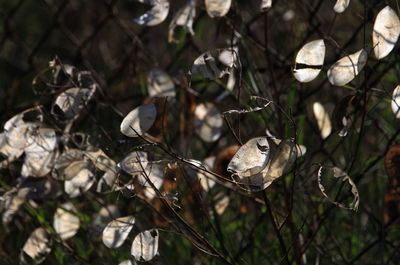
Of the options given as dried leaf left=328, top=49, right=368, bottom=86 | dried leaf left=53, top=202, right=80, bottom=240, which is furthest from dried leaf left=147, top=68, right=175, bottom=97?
dried leaf left=328, top=49, right=368, bottom=86

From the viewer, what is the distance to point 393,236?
974 millimetres

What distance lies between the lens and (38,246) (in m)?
0.78

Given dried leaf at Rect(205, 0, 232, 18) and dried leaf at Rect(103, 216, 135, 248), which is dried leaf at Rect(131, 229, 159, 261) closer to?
dried leaf at Rect(103, 216, 135, 248)

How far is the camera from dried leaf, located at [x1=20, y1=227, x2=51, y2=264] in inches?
30.8

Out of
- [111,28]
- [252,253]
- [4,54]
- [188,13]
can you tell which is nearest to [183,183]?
[252,253]

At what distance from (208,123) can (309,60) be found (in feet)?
1.05

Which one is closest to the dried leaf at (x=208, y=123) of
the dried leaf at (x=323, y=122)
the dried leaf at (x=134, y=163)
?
the dried leaf at (x=323, y=122)

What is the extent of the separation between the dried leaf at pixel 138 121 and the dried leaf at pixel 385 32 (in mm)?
225

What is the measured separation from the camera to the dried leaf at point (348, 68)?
0.60m

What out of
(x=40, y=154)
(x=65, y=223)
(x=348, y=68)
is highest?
(x=348, y=68)

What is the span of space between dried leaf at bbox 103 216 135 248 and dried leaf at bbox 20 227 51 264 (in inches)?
5.6

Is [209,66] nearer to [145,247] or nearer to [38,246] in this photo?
[145,247]

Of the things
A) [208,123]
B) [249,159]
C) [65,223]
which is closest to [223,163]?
[208,123]

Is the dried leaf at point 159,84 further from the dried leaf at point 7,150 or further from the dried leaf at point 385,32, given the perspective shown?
the dried leaf at point 385,32
